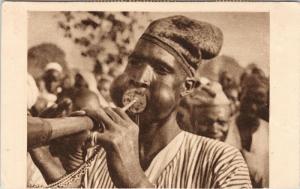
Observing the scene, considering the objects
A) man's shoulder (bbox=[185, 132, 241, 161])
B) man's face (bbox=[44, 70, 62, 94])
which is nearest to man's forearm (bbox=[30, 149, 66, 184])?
man's face (bbox=[44, 70, 62, 94])

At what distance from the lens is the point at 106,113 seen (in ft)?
2.11

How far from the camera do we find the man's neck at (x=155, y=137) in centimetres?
64

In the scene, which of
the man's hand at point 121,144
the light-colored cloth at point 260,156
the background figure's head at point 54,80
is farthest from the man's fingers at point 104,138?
the light-colored cloth at point 260,156

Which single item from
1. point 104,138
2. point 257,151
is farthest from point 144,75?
point 257,151

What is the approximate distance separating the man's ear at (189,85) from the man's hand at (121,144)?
10cm

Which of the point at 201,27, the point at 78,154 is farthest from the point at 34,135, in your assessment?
the point at 201,27

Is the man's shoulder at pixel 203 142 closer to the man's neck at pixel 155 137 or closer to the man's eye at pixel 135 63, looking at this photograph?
the man's neck at pixel 155 137

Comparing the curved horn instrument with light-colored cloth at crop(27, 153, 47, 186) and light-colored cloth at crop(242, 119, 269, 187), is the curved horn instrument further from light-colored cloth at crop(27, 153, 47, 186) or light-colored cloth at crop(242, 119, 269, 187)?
light-colored cloth at crop(242, 119, 269, 187)

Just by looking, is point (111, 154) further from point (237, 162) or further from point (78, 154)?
point (237, 162)

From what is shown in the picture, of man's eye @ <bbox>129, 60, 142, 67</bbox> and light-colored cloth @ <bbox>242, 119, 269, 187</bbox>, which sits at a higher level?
man's eye @ <bbox>129, 60, 142, 67</bbox>

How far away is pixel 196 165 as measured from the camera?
25.2 inches

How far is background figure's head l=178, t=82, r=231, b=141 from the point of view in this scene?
2.10ft

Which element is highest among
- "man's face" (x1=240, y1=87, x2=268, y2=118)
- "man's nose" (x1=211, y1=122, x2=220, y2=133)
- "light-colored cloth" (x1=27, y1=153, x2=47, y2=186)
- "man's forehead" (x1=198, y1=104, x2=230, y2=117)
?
"man's face" (x1=240, y1=87, x2=268, y2=118)

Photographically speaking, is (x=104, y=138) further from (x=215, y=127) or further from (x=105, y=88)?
(x=215, y=127)
